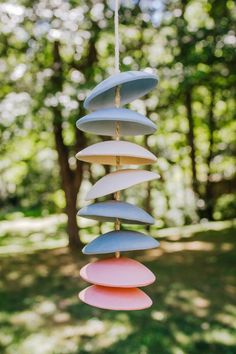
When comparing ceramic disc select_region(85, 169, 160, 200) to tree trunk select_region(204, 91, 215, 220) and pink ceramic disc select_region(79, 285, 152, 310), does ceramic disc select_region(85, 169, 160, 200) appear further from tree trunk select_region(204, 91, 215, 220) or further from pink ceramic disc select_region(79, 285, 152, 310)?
tree trunk select_region(204, 91, 215, 220)

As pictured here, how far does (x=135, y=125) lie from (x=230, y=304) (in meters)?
6.99

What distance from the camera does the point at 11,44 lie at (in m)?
9.95

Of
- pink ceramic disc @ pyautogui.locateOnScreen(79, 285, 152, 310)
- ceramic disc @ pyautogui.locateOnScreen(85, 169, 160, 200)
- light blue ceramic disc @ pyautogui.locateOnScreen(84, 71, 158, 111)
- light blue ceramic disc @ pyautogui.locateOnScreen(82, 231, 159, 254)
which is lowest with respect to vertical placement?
pink ceramic disc @ pyautogui.locateOnScreen(79, 285, 152, 310)

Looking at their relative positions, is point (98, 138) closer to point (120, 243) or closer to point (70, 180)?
point (70, 180)

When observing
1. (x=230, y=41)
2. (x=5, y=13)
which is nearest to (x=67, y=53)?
(x=5, y=13)

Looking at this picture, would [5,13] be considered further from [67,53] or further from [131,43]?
[131,43]

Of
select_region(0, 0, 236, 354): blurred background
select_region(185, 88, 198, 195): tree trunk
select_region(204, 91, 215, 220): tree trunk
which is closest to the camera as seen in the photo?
select_region(0, 0, 236, 354): blurred background

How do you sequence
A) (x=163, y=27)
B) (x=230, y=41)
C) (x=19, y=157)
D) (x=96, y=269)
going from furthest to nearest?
(x=19, y=157) < (x=163, y=27) < (x=230, y=41) < (x=96, y=269)

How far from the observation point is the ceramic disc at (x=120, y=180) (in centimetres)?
170

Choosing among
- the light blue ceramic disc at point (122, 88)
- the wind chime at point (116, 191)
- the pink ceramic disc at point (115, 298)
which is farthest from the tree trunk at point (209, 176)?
the pink ceramic disc at point (115, 298)

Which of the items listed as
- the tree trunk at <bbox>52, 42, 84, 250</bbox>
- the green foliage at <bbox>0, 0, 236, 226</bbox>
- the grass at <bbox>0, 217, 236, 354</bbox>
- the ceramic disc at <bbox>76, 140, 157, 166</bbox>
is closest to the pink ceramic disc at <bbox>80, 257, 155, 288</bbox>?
the ceramic disc at <bbox>76, 140, 157, 166</bbox>

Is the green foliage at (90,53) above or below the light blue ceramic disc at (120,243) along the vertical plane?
above

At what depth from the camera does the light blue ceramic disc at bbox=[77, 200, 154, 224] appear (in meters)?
1.73

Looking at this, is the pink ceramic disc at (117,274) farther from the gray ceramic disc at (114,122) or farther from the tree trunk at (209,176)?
the tree trunk at (209,176)
